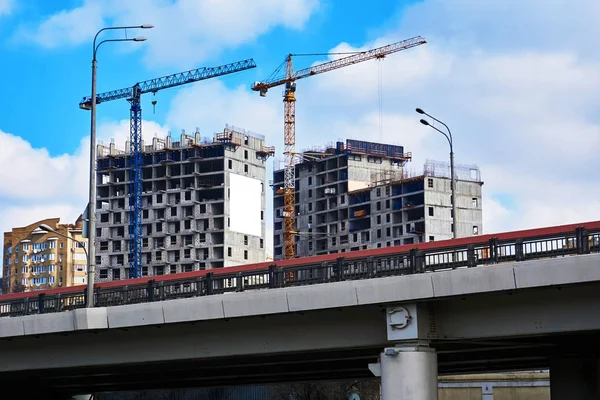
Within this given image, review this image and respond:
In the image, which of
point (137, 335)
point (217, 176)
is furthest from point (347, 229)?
point (137, 335)

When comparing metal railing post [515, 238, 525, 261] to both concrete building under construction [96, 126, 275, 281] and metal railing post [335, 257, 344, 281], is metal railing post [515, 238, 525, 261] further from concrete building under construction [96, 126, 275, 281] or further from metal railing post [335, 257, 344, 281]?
concrete building under construction [96, 126, 275, 281]

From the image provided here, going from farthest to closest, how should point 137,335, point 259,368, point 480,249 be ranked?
1. point 259,368
2. point 137,335
3. point 480,249

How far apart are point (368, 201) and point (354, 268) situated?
438 ft

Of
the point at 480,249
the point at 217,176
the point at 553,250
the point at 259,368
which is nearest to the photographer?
the point at 553,250

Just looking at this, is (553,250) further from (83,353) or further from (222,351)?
(83,353)

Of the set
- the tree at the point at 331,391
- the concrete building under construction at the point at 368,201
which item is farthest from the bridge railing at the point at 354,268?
the concrete building under construction at the point at 368,201

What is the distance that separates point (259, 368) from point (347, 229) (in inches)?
4786

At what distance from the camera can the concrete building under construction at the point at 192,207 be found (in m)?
156

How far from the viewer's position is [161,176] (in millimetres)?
163875

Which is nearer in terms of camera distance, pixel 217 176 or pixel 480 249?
pixel 480 249

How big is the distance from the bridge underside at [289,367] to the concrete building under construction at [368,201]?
97.9 m

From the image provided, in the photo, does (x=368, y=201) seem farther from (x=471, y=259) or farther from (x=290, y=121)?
(x=471, y=259)

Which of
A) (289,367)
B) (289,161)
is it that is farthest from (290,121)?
(289,367)

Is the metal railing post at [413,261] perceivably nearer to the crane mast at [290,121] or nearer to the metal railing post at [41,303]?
the metal railing post at [41,303]
